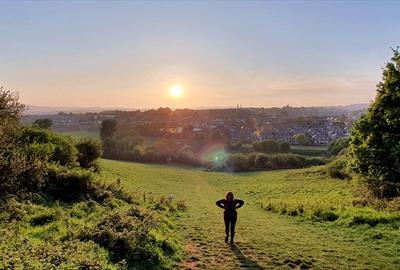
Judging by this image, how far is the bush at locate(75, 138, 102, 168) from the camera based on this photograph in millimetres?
37875

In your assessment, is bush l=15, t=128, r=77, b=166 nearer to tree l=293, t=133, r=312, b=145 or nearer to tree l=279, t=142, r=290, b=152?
tree l=279, t=142, r=290, b=152

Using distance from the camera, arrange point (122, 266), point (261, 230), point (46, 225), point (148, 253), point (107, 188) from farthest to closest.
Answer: point (107, 188) → point (261, 230) → point (46, 225) → point (148, 253) → point (122, 266)

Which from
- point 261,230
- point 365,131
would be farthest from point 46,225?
point 365,131

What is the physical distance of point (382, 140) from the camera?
29.1 m

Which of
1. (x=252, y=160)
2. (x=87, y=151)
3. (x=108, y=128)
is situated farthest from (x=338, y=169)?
(x=108, y=128)

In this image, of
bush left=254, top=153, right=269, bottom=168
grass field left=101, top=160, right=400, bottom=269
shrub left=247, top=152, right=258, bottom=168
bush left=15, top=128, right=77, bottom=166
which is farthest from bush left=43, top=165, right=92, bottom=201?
shrub left=247, top=152, right=258, bottom=168

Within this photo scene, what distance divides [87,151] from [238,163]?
57576 millimetres

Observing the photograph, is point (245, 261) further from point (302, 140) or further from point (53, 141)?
point (302, 140)

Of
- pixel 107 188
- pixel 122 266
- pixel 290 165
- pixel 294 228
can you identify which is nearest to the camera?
pixel 122 266

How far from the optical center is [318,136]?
538 ft

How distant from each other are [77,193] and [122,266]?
37.1 feet

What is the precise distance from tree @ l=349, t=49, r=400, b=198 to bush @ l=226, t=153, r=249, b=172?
59131mm

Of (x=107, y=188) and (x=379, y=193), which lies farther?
(x=379, y=193)

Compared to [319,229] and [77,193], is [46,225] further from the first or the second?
[319,229]
